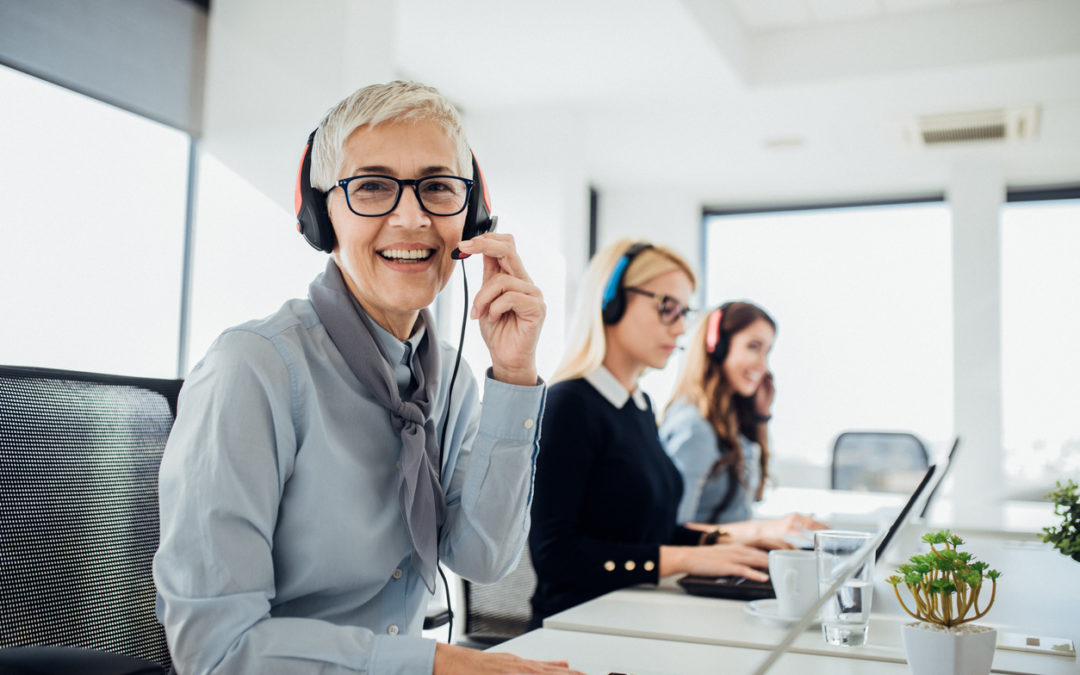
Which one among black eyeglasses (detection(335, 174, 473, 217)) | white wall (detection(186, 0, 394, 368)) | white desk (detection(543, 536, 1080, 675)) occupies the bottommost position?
white desk (detection(543, 536, 1080, 675))

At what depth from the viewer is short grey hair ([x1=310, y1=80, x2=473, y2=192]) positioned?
112 centimetres

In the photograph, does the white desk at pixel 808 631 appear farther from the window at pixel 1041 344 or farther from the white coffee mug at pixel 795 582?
the window at pixel 1041 344

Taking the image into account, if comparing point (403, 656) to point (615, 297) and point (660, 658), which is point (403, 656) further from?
point (615, 297)

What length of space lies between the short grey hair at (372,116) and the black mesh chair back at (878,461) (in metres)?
4.08

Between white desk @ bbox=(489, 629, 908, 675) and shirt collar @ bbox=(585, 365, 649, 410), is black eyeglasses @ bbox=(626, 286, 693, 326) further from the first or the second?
white desk @ bbox=(489, 629, 908, 675)

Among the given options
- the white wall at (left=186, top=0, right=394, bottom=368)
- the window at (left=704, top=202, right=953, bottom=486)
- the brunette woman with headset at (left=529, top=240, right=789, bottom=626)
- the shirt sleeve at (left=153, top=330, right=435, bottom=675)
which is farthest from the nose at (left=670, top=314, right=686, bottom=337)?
the window at (left=704, top=202, right=953, bottom=486)

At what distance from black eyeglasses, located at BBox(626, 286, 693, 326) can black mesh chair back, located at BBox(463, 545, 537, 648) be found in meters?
0.64

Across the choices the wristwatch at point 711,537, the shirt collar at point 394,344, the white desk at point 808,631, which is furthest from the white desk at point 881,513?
the shirt collar at point 394,344

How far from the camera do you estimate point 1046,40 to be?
4.19m

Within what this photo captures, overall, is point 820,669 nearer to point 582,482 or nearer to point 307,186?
point 582,482

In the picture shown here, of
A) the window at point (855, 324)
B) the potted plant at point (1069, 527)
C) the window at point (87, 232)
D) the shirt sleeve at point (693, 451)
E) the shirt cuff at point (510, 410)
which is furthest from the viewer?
the window at point (855, 324)

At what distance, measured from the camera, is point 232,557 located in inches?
35.0

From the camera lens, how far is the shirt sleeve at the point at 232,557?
2.85 feet

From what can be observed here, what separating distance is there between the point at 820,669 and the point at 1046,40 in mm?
4159
